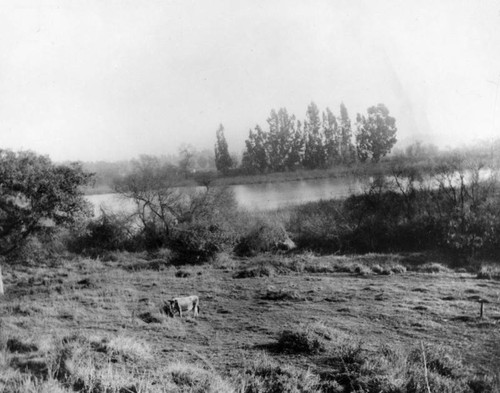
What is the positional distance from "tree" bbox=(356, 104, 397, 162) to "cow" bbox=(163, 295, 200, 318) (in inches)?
1592

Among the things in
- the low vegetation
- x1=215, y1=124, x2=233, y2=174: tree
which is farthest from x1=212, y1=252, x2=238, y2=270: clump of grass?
x1=215, y1=124, x2=233, y2=174: tree

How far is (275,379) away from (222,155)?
5117 cm

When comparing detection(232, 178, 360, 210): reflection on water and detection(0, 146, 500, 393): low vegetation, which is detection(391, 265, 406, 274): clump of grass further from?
detection(232, 178, 360, 210): reflection on water

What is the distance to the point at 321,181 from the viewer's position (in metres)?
54.1

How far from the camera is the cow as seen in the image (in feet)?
49.6

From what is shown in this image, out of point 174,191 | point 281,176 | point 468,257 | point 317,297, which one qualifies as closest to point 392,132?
point 281,176

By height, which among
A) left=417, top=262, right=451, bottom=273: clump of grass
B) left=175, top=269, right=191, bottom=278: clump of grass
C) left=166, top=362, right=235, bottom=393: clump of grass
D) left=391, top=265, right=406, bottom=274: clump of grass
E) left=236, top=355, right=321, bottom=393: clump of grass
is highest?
left=166, top=362, right=235, bottom=393: clump of grass

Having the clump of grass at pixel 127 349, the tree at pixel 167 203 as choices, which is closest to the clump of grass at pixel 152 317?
the clump of grass at pixel 127 349

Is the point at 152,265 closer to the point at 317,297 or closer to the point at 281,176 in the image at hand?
the point at 317,297

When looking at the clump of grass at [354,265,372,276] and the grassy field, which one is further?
the clump of grass at [354,265,372,276]

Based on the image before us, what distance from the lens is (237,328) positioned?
1378cm

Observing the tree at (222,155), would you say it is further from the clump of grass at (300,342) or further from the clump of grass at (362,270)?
the clump of grass at (300,342)

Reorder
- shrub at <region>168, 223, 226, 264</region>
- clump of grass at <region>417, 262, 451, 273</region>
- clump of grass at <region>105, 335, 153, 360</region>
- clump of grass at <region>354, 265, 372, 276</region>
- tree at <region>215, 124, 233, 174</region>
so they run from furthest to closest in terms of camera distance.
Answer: tree at <region>215, 124, 233, 174</region> → shrub at <region>168, 223, 226, 264</region> → clump of grass at <region>417, 262, 451, 273</region> → clump of grass at <region>354, 265, 372, 276</region> → clump of grass at <region>105, 335, 153, 360</region>

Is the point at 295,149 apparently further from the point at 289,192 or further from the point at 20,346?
the point at 20,346
